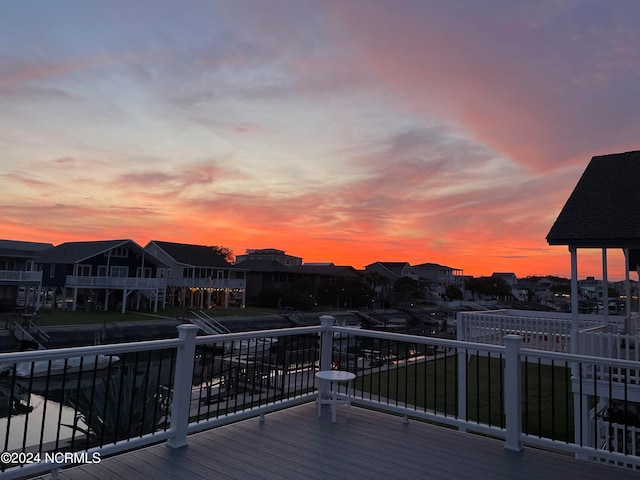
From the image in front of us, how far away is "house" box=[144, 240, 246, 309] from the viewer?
39.8 metres

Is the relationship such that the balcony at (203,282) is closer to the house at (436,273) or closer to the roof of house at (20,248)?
the roof of house at (20,248)

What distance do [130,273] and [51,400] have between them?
22162mm

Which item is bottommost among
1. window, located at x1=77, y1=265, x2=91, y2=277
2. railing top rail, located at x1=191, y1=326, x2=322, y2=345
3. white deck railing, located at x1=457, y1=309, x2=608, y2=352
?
white deck railing, located at x1=457, y1=309, x2=608, y2=352

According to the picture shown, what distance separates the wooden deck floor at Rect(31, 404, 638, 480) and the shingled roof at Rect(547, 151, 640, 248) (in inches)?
215

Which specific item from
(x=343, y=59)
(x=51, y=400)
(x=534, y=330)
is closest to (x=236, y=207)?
(x=51, y=400)

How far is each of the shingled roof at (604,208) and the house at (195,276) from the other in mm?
35098

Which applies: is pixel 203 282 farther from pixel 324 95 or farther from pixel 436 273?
pixel 436 273

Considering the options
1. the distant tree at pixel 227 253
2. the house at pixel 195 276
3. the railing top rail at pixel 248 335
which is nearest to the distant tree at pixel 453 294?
the house at pixel 195 276

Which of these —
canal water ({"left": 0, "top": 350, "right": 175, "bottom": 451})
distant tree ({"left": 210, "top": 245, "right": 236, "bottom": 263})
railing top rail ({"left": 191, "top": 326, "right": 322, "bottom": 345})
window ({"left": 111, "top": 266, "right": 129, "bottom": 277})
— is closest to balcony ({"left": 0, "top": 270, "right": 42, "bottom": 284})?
window ({"left": 111, "top": 266, "right": 129, "bottom": 277})

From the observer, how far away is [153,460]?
3.66m

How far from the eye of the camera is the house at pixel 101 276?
3253cm

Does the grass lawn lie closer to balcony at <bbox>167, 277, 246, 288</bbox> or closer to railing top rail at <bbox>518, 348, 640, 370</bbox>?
railing top rail at <bbox>518, 348, 640, 370</bbox>

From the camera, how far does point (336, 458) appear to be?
3.86 metres

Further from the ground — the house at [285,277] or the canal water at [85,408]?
the house at [285,277]
